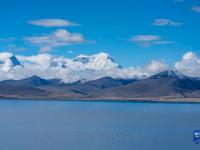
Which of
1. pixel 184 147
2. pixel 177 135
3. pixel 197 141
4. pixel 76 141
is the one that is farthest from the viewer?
pixel 177 135

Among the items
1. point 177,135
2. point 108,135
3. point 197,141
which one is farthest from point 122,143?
point 197,141

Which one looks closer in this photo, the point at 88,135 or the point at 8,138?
the point at 8,138

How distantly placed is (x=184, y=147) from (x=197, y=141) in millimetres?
52112

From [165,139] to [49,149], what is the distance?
27.9 meters

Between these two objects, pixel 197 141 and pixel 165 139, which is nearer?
pixel 197 141

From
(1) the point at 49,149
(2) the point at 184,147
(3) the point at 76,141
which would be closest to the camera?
(1) the point at 49,149

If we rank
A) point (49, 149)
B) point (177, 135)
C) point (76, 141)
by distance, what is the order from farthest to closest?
point (177, 135)
point (76, 141)
point (49, 149)

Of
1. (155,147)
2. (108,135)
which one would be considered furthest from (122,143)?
(108,135)

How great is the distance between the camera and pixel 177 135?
10731 cm

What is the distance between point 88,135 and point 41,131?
1325 cm

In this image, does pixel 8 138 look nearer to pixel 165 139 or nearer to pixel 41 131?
pixel 41 131

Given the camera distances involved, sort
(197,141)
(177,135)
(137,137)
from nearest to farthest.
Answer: (197,141)
(137,137)
(177,135)

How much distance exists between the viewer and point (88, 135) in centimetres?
10388

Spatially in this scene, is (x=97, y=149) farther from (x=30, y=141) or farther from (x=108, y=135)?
(x=108, y=135)
